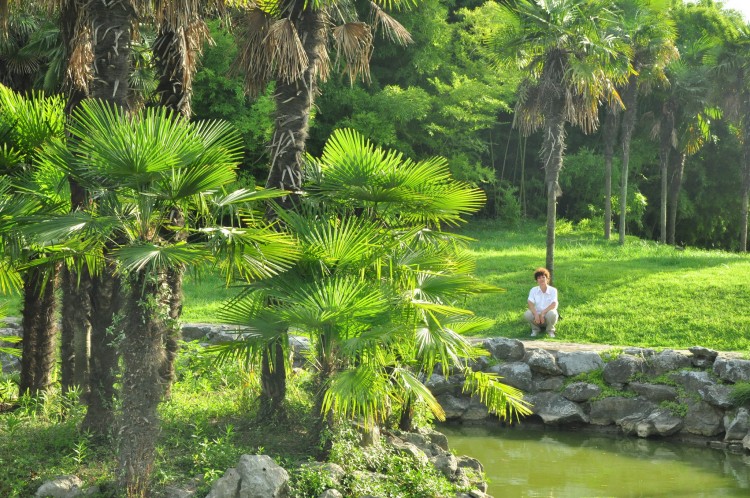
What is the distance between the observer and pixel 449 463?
1046 centimetres

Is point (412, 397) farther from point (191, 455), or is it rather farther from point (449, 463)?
point (191, 455)

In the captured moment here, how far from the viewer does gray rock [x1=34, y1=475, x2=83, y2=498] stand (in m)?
8.46

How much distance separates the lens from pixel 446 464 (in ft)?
34.2

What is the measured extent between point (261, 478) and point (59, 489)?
1766 mm

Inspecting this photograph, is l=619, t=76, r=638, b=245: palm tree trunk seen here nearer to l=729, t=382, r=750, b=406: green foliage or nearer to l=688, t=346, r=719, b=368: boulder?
l=688, t=346, r=719, b=368: boulder

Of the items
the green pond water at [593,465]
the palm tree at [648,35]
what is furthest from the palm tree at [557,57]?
the green pond water at [593,465]

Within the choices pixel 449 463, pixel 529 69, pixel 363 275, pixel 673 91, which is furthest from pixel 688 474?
pixel 673 91

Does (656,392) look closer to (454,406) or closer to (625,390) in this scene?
(625,390)

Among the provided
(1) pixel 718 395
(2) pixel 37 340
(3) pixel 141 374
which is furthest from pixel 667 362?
(2) pixel 37 340

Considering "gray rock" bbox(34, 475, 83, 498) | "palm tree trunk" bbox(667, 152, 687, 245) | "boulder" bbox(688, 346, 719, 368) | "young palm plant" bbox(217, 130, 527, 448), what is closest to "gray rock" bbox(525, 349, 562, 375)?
"boulder" bbox(688, 346, 719, 368)

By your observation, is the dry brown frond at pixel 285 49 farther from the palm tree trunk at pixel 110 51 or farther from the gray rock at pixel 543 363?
the gray rock at pixel 543 363

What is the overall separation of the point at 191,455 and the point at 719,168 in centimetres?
3525

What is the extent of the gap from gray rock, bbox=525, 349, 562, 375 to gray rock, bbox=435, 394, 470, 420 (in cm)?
116

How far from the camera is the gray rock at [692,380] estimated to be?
14.0 m
